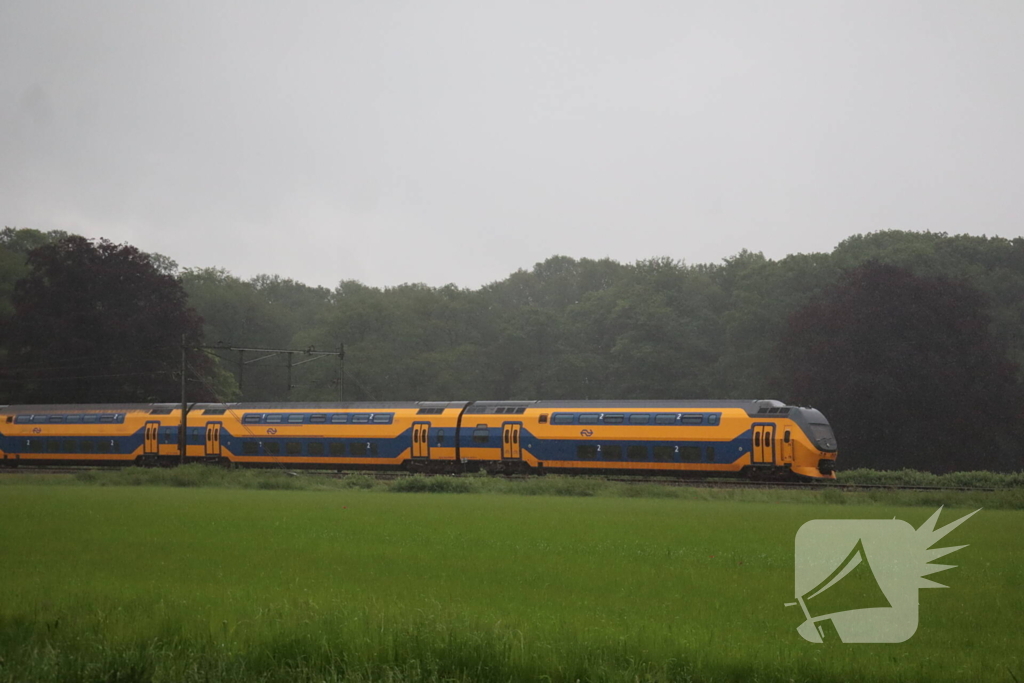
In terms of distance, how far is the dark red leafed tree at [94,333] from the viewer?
214 ft

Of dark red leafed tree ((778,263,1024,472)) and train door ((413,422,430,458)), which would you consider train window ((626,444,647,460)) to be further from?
dark red leafed tree ((778,263,1024,472))

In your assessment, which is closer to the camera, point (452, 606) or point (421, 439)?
point (452, 606)

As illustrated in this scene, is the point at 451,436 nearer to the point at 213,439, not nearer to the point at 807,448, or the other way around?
the point at 213,439

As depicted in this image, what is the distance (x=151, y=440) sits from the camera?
175 feet

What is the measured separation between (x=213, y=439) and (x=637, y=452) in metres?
23.4

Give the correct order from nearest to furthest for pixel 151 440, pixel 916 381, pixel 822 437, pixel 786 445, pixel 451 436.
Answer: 1. pixel 786 445
2. pixel 822 437
3. pixel 451 436
4. pixel 151 440
5. pixel 916 381

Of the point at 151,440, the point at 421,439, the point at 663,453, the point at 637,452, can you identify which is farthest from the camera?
the point at 151,440

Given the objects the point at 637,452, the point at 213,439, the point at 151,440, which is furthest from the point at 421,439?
the point at 151,440

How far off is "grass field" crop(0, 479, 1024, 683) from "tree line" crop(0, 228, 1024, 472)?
33212 mm

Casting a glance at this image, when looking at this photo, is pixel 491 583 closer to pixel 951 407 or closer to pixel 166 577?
pixel 166 577

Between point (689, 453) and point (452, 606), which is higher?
point (452, 606)

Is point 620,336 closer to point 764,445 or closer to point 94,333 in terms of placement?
point 764,445

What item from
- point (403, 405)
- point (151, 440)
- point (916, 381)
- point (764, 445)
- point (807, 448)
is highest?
point (916, 381)

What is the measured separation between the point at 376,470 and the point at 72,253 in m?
32.3
